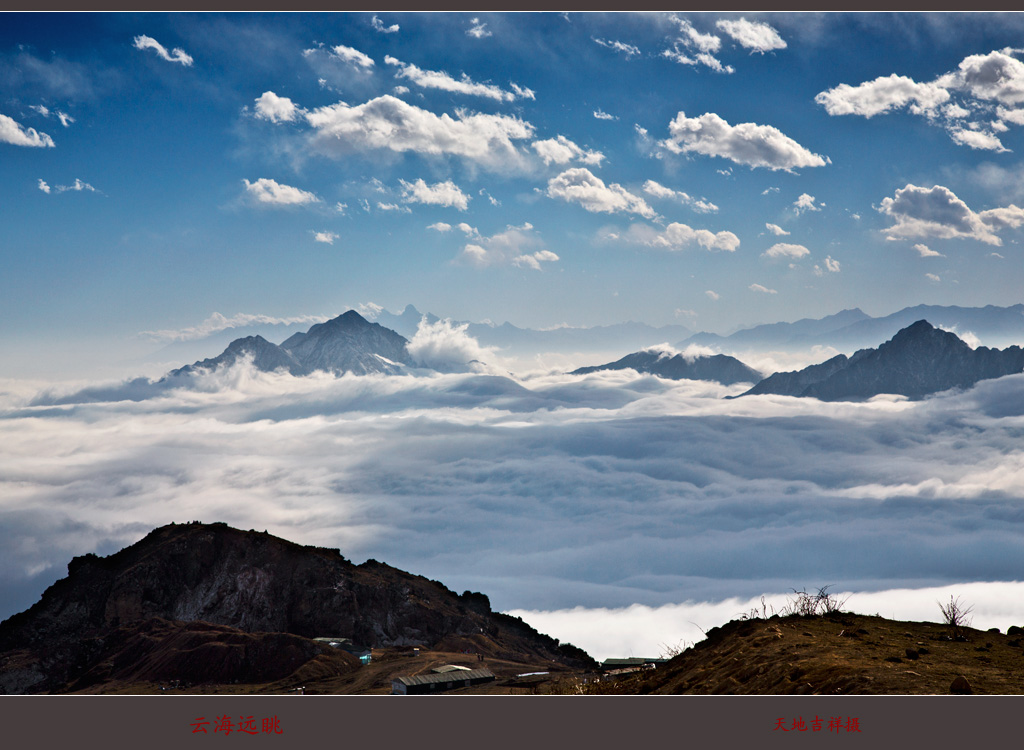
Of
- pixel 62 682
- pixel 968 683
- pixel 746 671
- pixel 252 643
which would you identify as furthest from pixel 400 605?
pixel 968 683

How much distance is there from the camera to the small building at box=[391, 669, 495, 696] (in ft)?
222

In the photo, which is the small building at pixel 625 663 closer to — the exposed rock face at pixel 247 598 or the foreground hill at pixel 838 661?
the exposed rock face at pixel 247 598

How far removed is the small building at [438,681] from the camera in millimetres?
67750

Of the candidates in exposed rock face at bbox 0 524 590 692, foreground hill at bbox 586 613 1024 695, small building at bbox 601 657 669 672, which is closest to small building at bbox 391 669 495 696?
small building at bbox 601 657 669 672

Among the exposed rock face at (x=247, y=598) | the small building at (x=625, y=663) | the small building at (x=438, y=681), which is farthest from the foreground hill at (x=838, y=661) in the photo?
the exposed rock face at (x=247, y=598)

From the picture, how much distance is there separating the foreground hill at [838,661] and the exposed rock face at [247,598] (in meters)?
76.9

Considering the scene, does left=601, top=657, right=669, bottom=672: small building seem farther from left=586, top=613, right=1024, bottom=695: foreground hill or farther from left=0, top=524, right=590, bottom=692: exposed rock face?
left=586, top=613, right=1024, bottom=695: foreground hill

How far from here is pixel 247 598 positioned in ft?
389

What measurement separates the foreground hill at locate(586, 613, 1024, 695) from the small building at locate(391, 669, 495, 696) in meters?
28.7

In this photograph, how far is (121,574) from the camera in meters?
118

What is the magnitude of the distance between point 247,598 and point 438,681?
2404 inches

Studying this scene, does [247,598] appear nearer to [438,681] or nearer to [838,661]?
[438,681]

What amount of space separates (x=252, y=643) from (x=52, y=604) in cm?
4233

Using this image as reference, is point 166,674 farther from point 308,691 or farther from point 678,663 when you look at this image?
point 678,663
